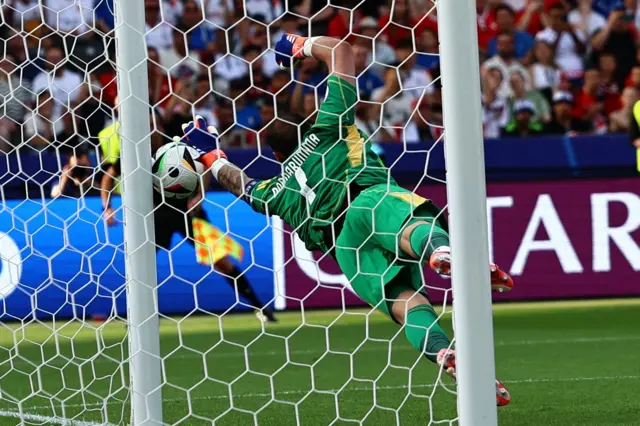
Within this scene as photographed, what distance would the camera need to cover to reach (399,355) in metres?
6.71

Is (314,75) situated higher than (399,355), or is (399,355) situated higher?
(314,75)

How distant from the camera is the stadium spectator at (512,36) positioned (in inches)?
444

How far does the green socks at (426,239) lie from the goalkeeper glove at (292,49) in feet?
2.89

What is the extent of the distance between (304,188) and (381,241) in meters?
0.51

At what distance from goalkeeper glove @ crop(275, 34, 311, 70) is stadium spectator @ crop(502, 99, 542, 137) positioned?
19.2 ft

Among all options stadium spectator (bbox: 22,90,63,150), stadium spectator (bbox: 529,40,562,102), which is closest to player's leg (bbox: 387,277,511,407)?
stadium spectator (bbox: 22,90,63,150)

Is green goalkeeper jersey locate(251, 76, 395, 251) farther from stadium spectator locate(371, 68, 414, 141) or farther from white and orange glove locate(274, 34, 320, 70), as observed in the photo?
stadium spectator locate(371, 68, 414, 141)

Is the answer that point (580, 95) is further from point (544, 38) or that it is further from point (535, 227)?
point (535, 227)

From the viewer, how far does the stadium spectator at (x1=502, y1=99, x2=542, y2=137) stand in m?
10.2

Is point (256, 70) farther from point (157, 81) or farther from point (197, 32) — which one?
point (157, 81)

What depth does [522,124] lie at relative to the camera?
33.6 feet

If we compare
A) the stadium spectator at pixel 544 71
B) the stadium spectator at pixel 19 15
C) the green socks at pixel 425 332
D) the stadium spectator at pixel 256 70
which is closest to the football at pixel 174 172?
the green socks at pixel 425 332

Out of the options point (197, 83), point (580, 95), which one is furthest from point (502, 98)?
point (197, 83)

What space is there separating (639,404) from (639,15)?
Answer: 25.3 feet
